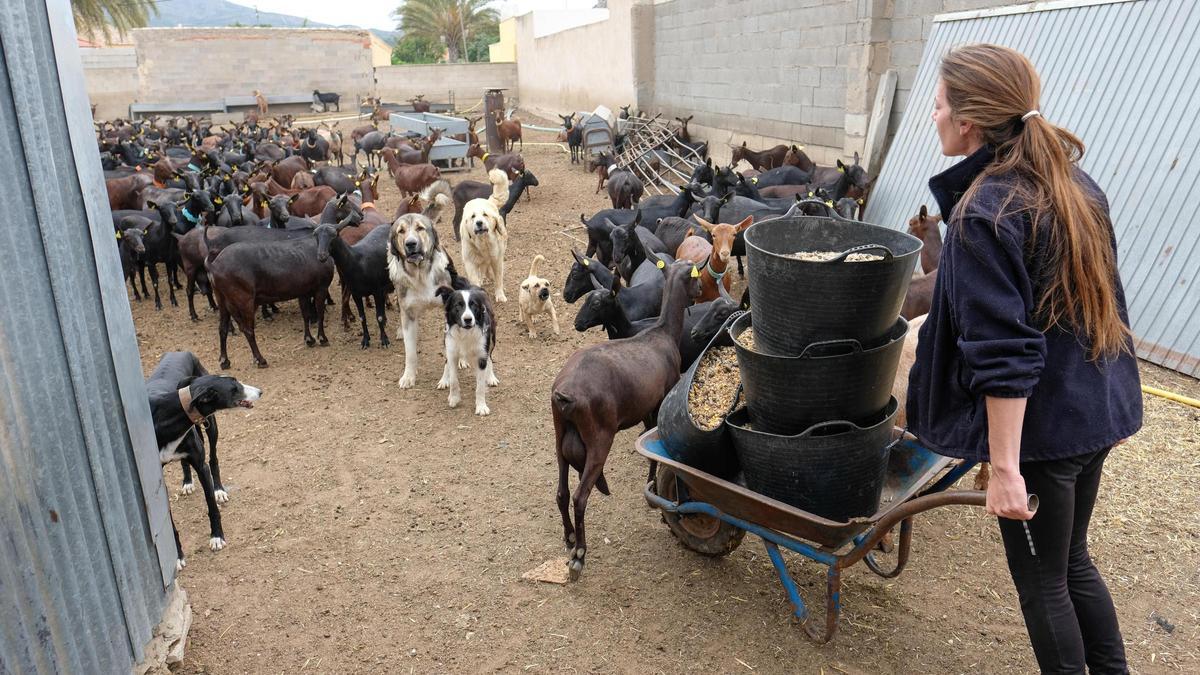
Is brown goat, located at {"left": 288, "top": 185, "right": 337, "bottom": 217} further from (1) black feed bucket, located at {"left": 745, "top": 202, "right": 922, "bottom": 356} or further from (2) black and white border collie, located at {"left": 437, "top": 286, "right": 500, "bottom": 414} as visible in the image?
(1) black feed bucket, located at {"left": 745, "top": 202, "right": 922, "bottom": 356}

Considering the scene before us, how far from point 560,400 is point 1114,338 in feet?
9.16

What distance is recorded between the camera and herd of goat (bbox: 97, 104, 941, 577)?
5.02 metres

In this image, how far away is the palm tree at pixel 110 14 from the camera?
4022 cm

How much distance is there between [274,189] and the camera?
47.6 feet

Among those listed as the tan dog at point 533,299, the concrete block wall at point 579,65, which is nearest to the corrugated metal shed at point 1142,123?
the tan dog at point 533,299

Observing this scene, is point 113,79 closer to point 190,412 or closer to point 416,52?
point 416,52

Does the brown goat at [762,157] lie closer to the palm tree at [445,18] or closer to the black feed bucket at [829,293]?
the black feed bucket at [829,293]

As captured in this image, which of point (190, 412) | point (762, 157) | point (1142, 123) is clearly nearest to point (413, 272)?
point (190, 412)

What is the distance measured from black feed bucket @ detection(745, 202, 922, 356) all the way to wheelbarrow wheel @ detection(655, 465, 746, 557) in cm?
150

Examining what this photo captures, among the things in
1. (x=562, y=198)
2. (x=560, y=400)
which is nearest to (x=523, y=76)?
(x=562, y=198)

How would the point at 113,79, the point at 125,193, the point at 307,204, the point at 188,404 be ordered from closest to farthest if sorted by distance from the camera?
the point at 188,404 → the point at 307,204 → the point at 125,193 → the point at 113,79

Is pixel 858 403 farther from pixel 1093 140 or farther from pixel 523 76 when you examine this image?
pixel 523 76

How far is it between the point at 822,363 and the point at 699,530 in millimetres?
1754

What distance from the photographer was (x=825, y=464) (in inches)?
141
